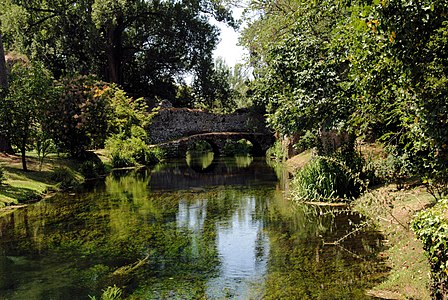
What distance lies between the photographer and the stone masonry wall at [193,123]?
41.2 m

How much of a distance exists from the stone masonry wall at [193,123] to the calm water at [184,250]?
2306 cm

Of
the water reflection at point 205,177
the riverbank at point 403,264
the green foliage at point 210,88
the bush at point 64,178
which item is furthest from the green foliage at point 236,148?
the riverbank at point 403,264

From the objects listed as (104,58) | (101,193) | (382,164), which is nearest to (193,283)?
(382,164)

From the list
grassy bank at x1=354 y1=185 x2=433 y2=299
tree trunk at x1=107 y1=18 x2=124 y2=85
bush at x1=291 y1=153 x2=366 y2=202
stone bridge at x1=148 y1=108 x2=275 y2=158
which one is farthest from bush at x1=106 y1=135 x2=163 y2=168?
grassy bank at x1=354 y1=185 x2=433 y2=299

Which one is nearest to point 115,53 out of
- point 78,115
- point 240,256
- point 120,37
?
point 120,37

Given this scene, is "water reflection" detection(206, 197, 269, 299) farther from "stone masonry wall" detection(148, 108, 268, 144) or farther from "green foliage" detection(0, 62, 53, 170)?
"stone masonry wall" detection(148, 108, 268, 144)

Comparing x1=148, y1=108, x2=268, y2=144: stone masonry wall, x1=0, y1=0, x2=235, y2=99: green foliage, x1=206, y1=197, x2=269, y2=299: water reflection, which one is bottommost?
x1=206, y1=197, x2=269, y2=299: water reflection

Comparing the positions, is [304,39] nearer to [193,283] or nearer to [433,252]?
[193,283]

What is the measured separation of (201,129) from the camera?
43344 millimetres

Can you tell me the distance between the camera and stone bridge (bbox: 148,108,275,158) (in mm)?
41188

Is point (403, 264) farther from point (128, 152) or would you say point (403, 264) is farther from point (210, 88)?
point (210, 88)

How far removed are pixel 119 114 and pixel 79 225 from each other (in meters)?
20.5

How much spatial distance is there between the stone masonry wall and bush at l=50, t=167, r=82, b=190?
59.5 ft

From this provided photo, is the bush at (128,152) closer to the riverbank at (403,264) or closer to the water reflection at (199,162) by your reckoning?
the water reflection at (199,162)
